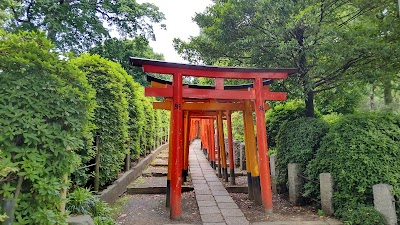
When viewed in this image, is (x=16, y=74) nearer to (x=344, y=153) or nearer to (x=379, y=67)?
(x=344, y=153)

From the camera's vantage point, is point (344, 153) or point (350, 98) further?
point (350, 98)

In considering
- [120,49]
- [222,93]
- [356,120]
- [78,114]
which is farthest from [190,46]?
[120,49]

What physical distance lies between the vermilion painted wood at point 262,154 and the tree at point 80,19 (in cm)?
985

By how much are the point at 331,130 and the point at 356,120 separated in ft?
1.49

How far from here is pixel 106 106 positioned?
5.94 meters

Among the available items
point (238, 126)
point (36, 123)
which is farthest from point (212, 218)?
point (238, 126)

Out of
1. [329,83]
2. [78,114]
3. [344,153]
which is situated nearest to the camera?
[78,114]

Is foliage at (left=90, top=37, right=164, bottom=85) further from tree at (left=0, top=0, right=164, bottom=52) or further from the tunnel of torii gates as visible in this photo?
the tunnel of torii gates

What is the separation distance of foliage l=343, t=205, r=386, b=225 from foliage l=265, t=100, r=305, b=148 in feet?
12.5

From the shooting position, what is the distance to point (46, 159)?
7.97 ft

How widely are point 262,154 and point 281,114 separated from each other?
334 cm

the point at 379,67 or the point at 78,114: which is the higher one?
the point at 379,67

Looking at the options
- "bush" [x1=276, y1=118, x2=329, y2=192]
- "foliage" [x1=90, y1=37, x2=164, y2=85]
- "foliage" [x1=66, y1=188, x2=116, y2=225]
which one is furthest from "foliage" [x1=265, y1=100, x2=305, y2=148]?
"foliage" [x1=90, y1=37, x2=164, y2=85]

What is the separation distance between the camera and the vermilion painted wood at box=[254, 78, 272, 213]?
531 cm
